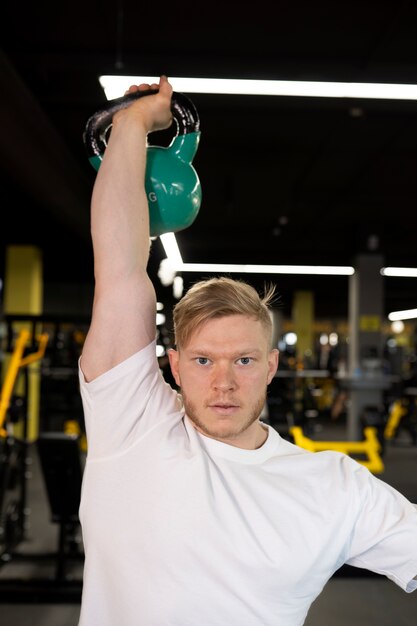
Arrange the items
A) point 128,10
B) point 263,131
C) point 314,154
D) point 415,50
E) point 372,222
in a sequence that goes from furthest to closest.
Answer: point 372,222
point 314,154
point 263,131
point 415,50
point 128,10

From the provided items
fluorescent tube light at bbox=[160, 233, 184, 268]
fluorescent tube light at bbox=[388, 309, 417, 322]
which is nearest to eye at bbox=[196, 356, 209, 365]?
fluorescent tube light at bbox=[160, 233, 184, 268]

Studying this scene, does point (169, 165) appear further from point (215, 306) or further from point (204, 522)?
point (204, 522)

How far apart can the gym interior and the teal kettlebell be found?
0.07 m

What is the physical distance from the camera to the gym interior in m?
3.50

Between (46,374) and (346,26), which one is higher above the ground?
(346,26)

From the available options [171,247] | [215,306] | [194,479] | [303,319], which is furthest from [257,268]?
[194,479]

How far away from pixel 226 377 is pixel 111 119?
560 millimetres

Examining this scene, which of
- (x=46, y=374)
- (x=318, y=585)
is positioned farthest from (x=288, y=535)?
(x=46, y=374)

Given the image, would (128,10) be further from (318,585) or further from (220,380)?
(318,585)

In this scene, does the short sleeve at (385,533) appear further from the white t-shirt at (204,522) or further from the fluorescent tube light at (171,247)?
the fluorescent tube light at (171,247)

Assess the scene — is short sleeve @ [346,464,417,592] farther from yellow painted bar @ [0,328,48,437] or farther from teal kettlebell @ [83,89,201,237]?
yellow painted bar @ [0,328,48,437]

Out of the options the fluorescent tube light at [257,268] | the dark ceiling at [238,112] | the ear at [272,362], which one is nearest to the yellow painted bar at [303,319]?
the fluorescent tube light at [257,268]

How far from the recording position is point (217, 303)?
1209mm

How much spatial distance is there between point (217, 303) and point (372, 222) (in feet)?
28.5
